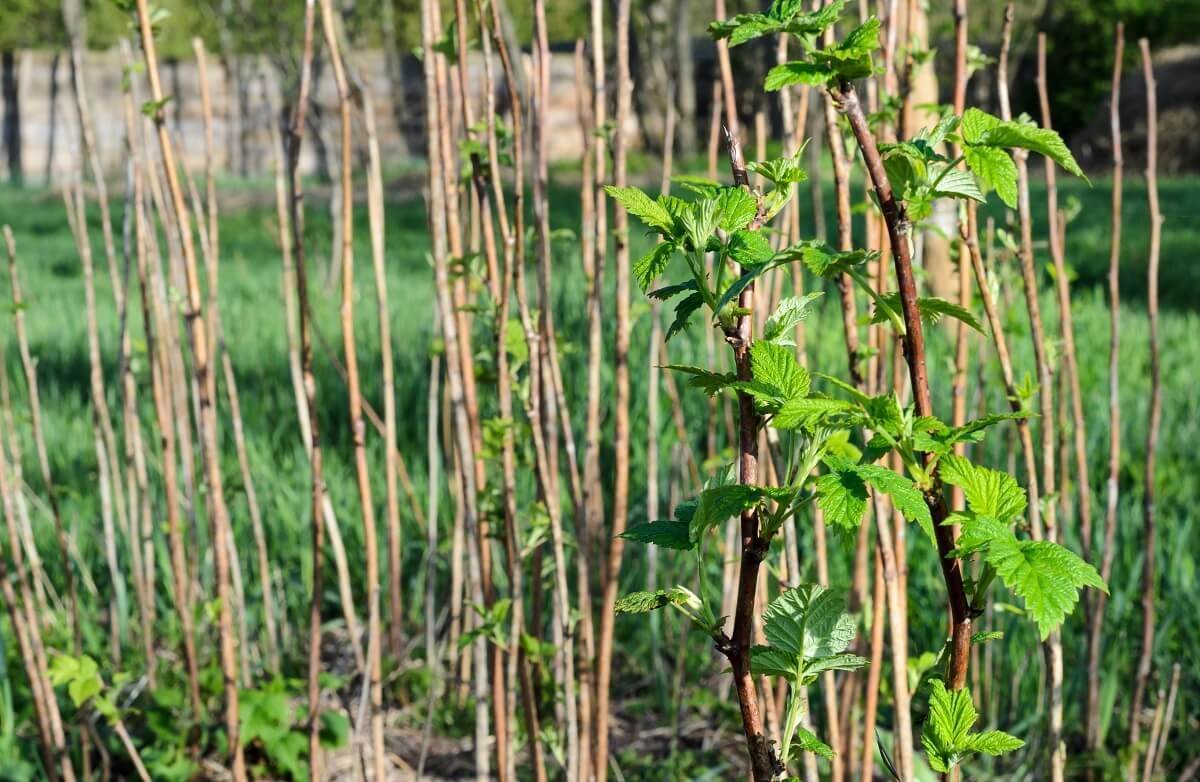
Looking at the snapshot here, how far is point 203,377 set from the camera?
56.1 inches

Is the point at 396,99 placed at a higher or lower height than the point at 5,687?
higher

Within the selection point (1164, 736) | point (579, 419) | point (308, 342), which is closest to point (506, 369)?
A: point (308, 342)

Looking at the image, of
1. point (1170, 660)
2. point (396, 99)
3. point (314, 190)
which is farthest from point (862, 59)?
point (396, 99)

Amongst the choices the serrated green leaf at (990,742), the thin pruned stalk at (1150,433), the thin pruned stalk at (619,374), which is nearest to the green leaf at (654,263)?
the serrated green leaf at (990,742)

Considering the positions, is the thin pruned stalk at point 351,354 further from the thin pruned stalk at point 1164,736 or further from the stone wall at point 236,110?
the stone wall at point 236,110

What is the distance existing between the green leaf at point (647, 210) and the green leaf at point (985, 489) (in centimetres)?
20

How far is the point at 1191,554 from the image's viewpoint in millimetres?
2523

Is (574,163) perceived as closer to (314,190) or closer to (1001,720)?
(314,190)

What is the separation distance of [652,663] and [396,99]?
681 inches

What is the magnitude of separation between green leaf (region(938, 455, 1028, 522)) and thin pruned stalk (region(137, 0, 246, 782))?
37.3 inches

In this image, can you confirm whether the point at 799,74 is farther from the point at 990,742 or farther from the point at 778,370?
the point at 990,742

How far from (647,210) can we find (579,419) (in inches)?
90.3

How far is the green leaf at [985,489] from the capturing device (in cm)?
65

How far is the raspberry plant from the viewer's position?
0.62m
